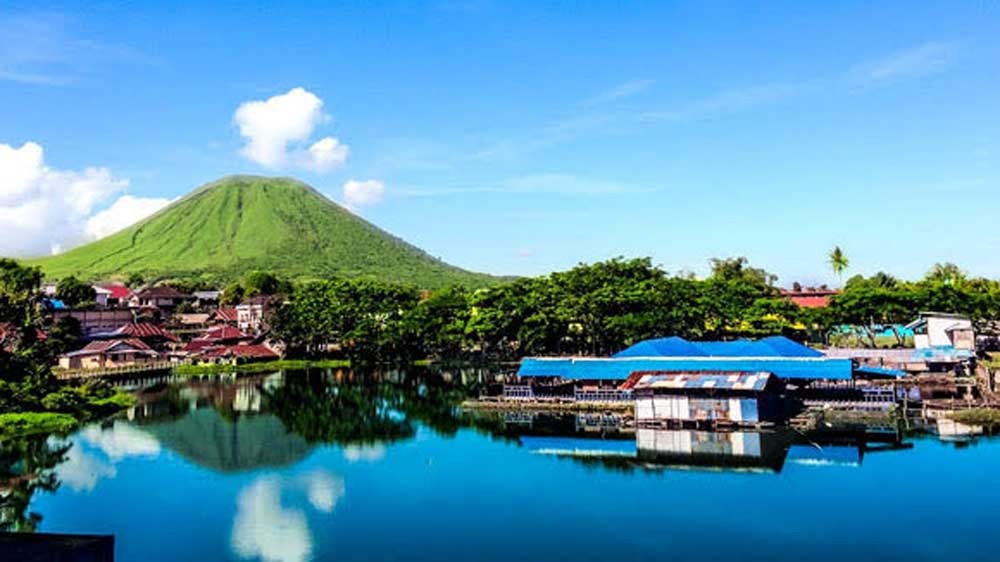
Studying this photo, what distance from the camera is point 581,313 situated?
50750 mm

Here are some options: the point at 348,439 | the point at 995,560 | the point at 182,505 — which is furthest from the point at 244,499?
the point at 995,560

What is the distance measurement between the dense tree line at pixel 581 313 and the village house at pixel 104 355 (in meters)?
11.6

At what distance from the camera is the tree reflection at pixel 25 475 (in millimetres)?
20641

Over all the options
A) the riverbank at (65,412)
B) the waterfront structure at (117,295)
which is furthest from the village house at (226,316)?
the riverbank at (65,412)

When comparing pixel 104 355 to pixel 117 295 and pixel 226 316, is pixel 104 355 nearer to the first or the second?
pixel 226 316

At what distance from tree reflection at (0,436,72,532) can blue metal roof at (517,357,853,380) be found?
22.0 metres

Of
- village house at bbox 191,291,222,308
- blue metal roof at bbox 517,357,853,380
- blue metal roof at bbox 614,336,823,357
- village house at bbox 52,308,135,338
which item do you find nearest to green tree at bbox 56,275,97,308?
village house at bbox 52,308,135,338

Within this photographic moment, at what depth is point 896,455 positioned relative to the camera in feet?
85.4

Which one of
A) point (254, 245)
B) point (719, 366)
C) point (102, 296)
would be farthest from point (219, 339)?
point (254, 245)

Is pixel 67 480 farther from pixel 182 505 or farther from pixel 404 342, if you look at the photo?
pixel 404 342

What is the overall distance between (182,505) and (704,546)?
1405cm

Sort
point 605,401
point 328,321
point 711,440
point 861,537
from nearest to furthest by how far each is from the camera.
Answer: point 861,537 < point 711,440 < point 605,401 < point 328,321

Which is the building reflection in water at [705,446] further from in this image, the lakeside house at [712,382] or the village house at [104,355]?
the village house at [104,355]

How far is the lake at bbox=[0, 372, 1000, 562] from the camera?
17.8 m
